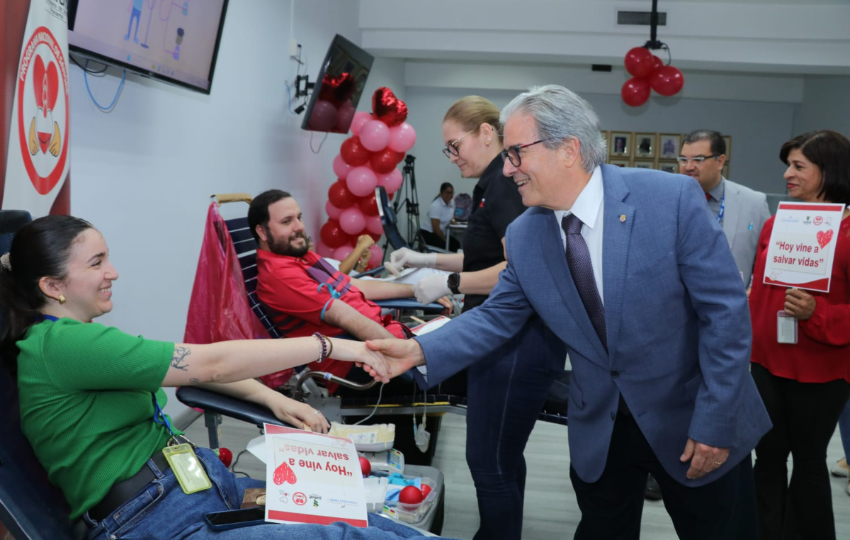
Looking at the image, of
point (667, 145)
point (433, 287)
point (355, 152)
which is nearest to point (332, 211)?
point (355, 152)

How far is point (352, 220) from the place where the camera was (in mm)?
5629

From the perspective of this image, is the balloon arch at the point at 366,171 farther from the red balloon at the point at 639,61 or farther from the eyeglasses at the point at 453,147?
the eyeglasses at the point at 453,147

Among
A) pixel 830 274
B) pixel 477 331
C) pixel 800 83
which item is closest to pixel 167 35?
pixel 477 331

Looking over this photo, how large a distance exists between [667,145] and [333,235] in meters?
6.49

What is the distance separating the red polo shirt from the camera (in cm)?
254

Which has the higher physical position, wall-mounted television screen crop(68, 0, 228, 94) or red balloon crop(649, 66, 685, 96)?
red balloon crop(649, 66, 685, 96)

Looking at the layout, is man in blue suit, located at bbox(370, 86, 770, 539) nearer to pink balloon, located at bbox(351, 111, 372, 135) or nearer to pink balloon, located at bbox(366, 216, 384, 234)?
pink balloon, located at bbox(351, 111, 372, 135)

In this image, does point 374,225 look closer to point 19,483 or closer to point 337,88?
point 337,88

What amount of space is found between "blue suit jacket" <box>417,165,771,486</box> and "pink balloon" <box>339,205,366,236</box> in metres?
4.18

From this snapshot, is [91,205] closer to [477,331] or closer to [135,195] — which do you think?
[135,195]

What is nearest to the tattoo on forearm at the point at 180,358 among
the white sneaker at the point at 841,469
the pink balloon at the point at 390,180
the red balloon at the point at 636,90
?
the white sneaker at the point at 841,469

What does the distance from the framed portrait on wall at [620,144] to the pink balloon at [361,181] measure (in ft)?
19.2

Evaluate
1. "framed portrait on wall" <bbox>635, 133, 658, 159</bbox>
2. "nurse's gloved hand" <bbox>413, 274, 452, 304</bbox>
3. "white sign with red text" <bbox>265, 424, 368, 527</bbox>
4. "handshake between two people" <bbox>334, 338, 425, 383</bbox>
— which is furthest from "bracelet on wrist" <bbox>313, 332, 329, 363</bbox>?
"framed portrait on wall" <bbox>635, 133, 658, 159</bbox>

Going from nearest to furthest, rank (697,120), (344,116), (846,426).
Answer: (846,426) → (344,116) → (697,120)
